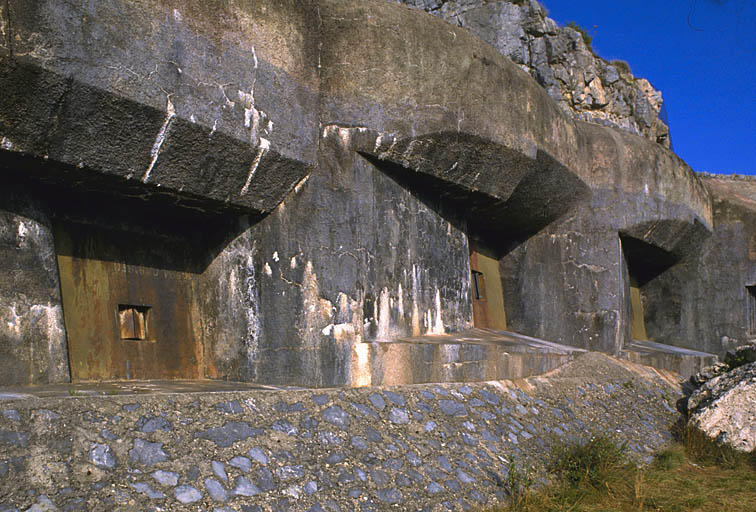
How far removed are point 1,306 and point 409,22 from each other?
3146 mm

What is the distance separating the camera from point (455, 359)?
532 centimetres

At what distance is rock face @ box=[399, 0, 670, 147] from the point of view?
1045 centimetres

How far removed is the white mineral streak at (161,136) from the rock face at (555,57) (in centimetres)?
702

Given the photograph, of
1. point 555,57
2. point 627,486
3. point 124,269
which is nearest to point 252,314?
point 124,269

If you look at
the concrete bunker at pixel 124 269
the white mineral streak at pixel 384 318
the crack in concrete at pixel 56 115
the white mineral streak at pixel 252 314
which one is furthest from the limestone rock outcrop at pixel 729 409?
the crack in concrete at pixel 56 115

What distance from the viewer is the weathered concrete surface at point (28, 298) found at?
12.9ft

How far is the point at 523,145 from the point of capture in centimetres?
614

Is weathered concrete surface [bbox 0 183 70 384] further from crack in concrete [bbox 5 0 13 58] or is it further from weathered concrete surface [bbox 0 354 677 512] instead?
weathered concrete surface [bbox 0 354 677 512]

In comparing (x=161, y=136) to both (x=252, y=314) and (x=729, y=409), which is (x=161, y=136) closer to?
(x=252, y=314)

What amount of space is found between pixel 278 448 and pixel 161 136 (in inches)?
69.6

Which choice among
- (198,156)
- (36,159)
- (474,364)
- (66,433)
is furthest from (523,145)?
(66,433)

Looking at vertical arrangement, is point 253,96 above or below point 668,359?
above

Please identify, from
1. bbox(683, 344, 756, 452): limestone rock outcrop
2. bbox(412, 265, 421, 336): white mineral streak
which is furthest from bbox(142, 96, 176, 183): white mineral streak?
bbox(683, 344, 756, 452): limestone rock outcrop

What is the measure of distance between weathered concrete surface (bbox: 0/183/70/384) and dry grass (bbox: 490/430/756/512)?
2499mm
